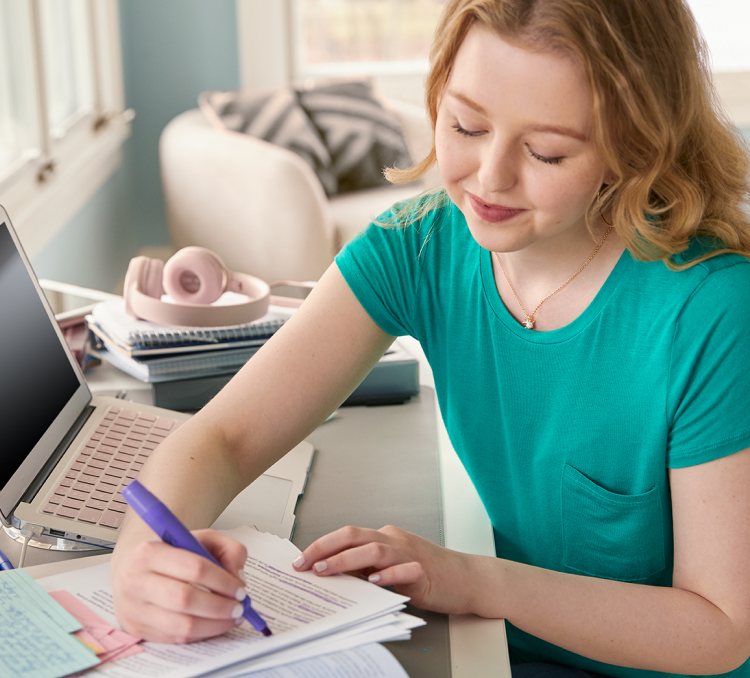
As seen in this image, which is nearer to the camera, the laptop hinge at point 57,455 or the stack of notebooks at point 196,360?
the laptop hinge at point 57,455

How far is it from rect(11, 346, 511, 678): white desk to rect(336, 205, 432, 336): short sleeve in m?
0.18

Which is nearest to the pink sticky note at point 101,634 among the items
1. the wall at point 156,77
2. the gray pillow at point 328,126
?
the gray pillow at point 328,126

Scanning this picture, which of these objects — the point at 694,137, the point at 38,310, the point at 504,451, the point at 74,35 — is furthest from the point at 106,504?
the point at 74,35

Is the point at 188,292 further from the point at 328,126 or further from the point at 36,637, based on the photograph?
the point at 328,126

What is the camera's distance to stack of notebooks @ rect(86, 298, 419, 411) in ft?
3.51

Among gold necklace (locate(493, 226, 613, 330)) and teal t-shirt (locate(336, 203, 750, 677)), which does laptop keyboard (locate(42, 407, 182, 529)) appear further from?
gold necklace (locate(493, 226, 613, 330))

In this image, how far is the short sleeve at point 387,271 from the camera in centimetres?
92

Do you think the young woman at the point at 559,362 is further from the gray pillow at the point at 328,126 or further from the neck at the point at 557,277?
the gray pillow at the point at 328,126

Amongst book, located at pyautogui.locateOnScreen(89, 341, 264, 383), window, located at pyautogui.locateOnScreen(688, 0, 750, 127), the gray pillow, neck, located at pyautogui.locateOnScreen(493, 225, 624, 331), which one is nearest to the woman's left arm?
neck, located at pyautogui.locateOnScreen(493, 225, 624, 331)

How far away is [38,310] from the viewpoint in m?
0.89

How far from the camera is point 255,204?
8.42ft

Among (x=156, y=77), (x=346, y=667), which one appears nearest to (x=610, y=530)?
(x=346, y=667)

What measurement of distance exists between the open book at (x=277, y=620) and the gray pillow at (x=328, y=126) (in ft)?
7.49

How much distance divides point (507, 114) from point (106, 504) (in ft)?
1.66
